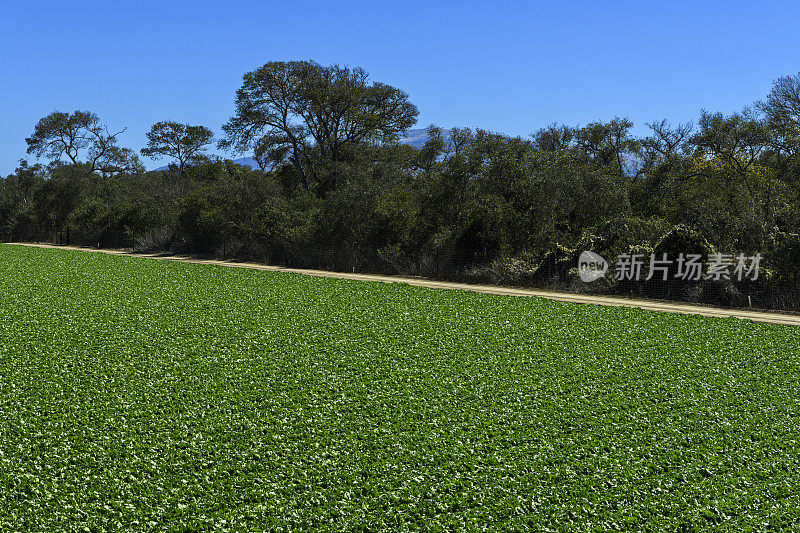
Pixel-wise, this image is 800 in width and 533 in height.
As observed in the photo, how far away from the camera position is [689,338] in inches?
393

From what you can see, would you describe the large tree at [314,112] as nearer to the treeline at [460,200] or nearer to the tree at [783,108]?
the treeline at [460,200]

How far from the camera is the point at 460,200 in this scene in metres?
20.2

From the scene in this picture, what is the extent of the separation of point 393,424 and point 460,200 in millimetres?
14850

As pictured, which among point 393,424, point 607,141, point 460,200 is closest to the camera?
point 393,424

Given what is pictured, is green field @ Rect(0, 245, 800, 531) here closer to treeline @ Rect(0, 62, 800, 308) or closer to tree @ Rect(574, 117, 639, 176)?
treeline @ Rect(0, 62, 800, 308)

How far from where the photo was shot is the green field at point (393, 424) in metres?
4.47

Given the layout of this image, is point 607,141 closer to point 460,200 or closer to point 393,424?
point 460,200

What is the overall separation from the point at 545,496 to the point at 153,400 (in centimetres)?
429

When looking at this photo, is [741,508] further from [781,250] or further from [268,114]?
[268,114]

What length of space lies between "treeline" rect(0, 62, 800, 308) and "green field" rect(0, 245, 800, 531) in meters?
4.99

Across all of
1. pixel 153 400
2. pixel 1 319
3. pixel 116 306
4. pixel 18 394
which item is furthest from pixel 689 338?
pixel 1 319

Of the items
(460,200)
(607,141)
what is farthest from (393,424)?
(607,141)

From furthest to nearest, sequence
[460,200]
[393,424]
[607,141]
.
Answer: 1. [607,141]
2. [460,200]
3. [393,424]

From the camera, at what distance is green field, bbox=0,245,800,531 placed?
14.7 ft
